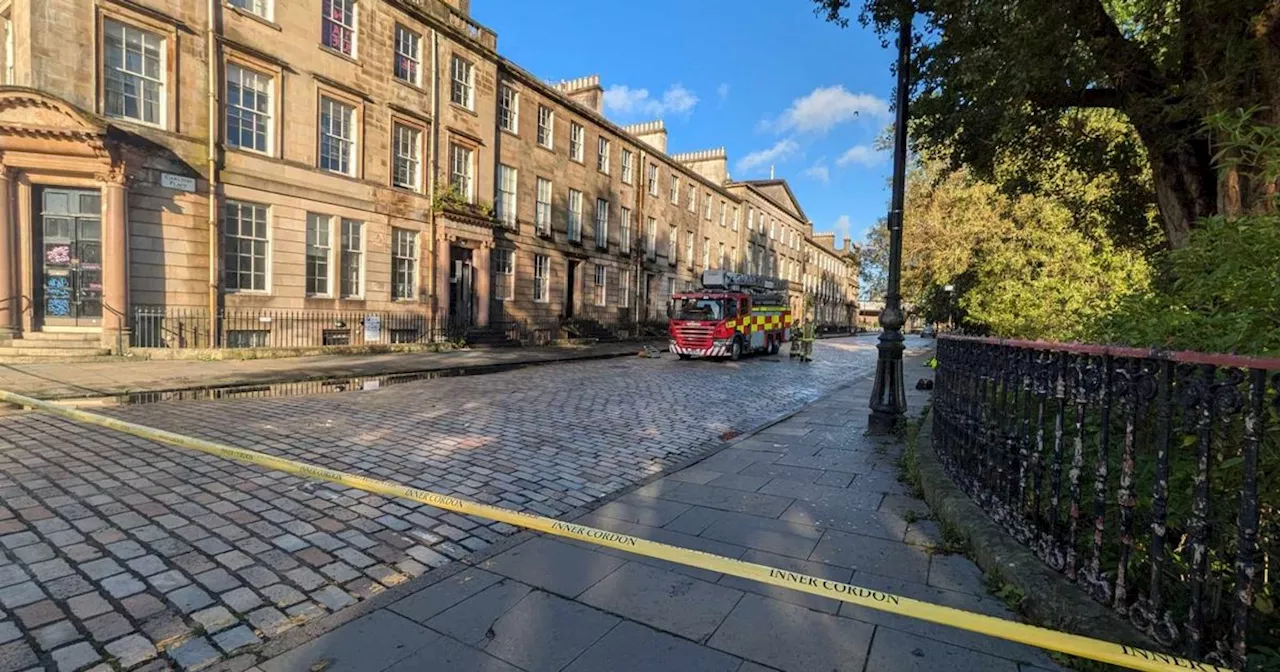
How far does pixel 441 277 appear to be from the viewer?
20297 mm

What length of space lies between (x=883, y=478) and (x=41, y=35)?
55.9ft

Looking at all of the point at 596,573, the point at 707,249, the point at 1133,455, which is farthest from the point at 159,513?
the point at 707,249

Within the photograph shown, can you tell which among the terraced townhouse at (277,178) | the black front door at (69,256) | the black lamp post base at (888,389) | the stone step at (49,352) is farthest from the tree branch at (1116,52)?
the black front door at (69,256)

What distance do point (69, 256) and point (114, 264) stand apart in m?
1.05

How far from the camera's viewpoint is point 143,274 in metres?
13.5

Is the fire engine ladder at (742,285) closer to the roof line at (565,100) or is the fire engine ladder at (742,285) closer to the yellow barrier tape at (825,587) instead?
the roof line at (565,100)

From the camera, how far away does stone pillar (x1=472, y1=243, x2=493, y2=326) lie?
851 inches

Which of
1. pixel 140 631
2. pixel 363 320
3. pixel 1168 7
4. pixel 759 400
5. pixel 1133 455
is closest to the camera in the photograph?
pixel 1133 455

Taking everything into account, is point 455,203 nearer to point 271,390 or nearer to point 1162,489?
point 271,390

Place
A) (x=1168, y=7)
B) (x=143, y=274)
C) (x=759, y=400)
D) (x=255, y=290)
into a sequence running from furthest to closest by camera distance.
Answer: (x=255, y=290), (x=143, y=274), (x=759, y=400), (x=1168, y=7)

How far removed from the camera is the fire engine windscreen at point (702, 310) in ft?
64.8

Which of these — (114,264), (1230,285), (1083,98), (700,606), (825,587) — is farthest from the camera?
(114,264)

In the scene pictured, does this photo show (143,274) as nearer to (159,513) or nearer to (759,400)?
(159,513)

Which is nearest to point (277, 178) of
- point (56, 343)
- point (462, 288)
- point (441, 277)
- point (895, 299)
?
point (441, 277)
